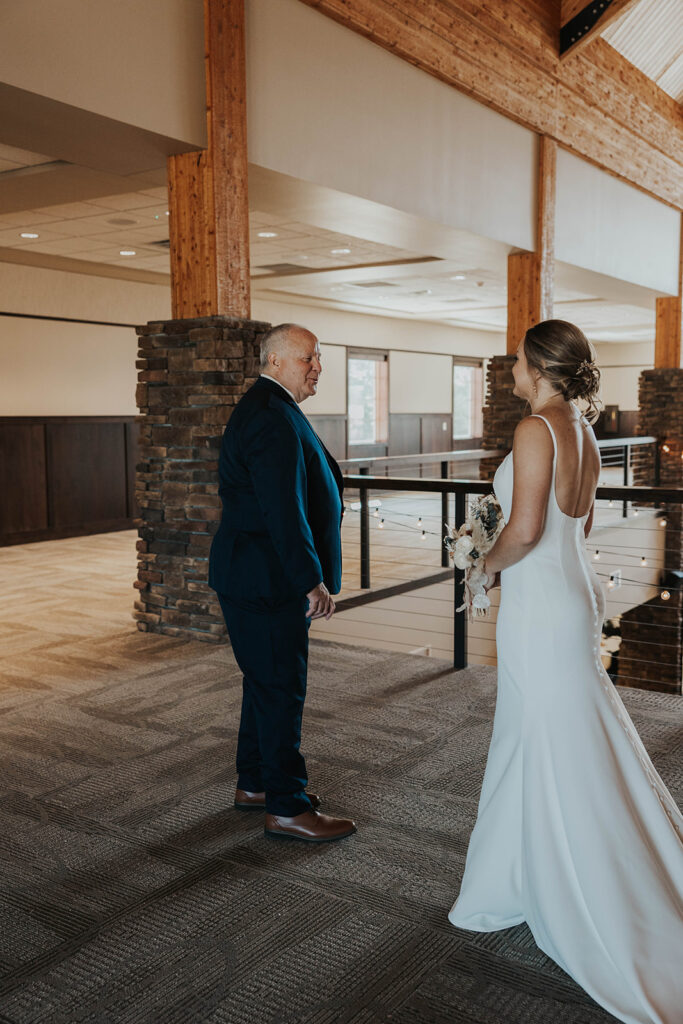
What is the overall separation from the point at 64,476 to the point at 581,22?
7.57 meters

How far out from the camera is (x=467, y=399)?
21.0 metres

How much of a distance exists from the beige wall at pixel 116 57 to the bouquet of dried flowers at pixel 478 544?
3.31 m

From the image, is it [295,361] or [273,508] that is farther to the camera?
[295,361]

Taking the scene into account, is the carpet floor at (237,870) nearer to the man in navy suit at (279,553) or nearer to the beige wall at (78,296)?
the man in navy suit at (279,553)

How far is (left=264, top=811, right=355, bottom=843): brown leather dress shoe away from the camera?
2977mm

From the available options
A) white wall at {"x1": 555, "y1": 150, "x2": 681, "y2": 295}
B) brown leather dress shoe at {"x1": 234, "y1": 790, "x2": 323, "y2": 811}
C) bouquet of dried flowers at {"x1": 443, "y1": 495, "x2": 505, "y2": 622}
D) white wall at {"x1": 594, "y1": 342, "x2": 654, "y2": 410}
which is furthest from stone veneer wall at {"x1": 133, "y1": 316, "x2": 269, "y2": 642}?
white wall at {"x1": 594, "y1": 342, "x2": 654, "y2": 410}

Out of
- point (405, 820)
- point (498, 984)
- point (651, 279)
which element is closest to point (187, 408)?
A: point (405, 820)

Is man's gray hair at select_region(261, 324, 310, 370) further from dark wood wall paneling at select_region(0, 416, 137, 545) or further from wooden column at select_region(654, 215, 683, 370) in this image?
wooden column at select_region(654, 215, 683, 370)

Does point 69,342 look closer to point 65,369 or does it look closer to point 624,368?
point 65,369

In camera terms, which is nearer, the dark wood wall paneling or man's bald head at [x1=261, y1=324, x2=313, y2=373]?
man's bald head at [x1=261, y1=324, x2=313, y2=373]

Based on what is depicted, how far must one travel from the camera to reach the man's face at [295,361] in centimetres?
289

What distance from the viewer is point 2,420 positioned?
33.0 ft

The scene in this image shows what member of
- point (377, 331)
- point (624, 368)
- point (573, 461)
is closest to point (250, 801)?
point (573, 461)

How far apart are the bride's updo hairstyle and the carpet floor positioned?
4.96 feet
